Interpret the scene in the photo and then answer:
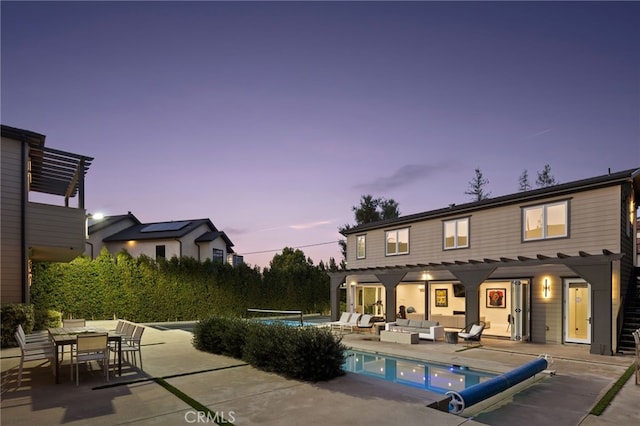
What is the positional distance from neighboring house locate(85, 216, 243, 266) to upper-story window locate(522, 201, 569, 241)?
21.7m

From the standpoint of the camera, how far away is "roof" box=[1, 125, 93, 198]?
1303 cm

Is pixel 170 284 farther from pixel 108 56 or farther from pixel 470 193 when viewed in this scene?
pixel 470 193

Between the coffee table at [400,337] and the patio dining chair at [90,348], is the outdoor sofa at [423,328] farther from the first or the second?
the patio dining chair at [90,348]

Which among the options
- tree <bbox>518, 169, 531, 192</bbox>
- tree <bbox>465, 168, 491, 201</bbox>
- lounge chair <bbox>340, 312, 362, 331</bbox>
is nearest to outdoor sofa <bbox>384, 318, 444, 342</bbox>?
lounge chair <bbox>340, 312, 362, 331</bbox>

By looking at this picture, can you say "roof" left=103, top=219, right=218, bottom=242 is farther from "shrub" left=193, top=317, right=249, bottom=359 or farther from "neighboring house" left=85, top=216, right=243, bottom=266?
"shrub" left=193, top=317, right=249, bottom=359

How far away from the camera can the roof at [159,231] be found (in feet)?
102

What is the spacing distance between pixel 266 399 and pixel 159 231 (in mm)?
28280

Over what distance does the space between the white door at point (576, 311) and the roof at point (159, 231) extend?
84.3 ft

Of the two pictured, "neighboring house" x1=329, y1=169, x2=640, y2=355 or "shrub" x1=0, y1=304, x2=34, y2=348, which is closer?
"shrub" x1=0, y1=304, x2=34, y2=348

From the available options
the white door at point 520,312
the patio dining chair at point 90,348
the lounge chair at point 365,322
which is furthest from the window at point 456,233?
the patio dining chair at point 90,348

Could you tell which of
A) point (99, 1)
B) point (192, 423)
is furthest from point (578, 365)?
point (99, 1)

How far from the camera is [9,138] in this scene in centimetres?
1287

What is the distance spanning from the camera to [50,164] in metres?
14.9

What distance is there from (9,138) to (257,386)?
11770mm
